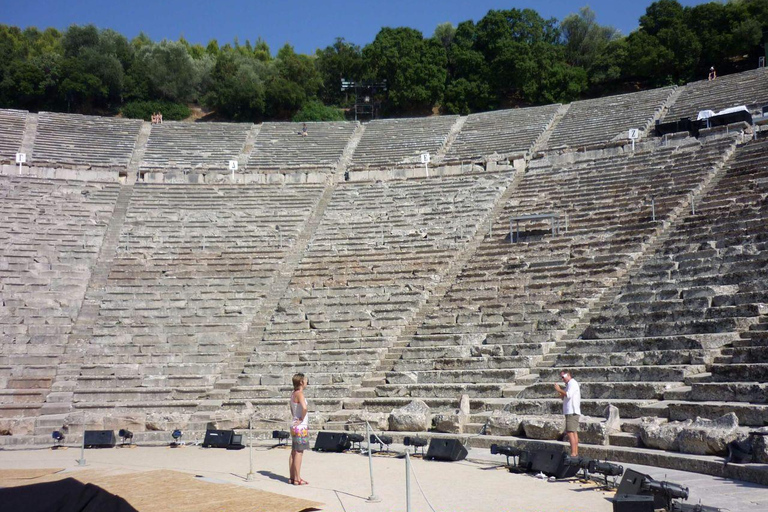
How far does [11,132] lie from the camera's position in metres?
27.3

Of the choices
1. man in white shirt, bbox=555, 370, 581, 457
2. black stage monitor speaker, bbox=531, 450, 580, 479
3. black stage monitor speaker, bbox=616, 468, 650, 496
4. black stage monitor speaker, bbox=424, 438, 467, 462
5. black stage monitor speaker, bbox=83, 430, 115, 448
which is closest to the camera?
black stage monitor speaker, bbox=616, 468, 650, 496

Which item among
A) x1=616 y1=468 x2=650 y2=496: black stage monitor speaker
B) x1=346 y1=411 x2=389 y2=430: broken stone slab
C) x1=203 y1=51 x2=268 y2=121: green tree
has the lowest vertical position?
x1=616 y1=468 x2=650 y2=496: black stage monitor speaker

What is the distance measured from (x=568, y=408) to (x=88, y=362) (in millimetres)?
10383

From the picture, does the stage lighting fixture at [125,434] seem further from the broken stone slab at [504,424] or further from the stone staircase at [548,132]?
the stone staircase at [548,132]

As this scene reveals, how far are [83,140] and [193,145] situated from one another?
Result: 383 centimetres

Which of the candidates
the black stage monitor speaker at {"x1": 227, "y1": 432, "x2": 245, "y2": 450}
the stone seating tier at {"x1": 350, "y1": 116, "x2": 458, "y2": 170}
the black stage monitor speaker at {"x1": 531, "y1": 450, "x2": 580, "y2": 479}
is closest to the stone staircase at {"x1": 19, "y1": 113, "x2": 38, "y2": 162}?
the stone seating tier at {"x1": 350, "y1": 116, "x2": 458, "y2": 170}

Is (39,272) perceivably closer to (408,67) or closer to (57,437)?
(57,437)

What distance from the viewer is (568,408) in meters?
9.17

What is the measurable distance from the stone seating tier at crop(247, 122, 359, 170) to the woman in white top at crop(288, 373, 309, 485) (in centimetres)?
1831

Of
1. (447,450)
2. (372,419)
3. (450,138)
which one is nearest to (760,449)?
(447,450)

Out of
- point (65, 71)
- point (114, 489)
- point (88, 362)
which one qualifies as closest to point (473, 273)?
point (88, 362)

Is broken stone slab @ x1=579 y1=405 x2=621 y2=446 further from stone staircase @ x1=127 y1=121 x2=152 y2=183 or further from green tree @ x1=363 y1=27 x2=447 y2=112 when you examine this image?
green tree @ x1=363 y1=27 x2=447 y2=112

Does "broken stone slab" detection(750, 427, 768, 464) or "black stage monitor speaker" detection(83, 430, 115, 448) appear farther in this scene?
"black stage monitor speaker" detection(83, 430, 115, 448)

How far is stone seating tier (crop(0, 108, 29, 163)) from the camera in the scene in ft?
83.1
